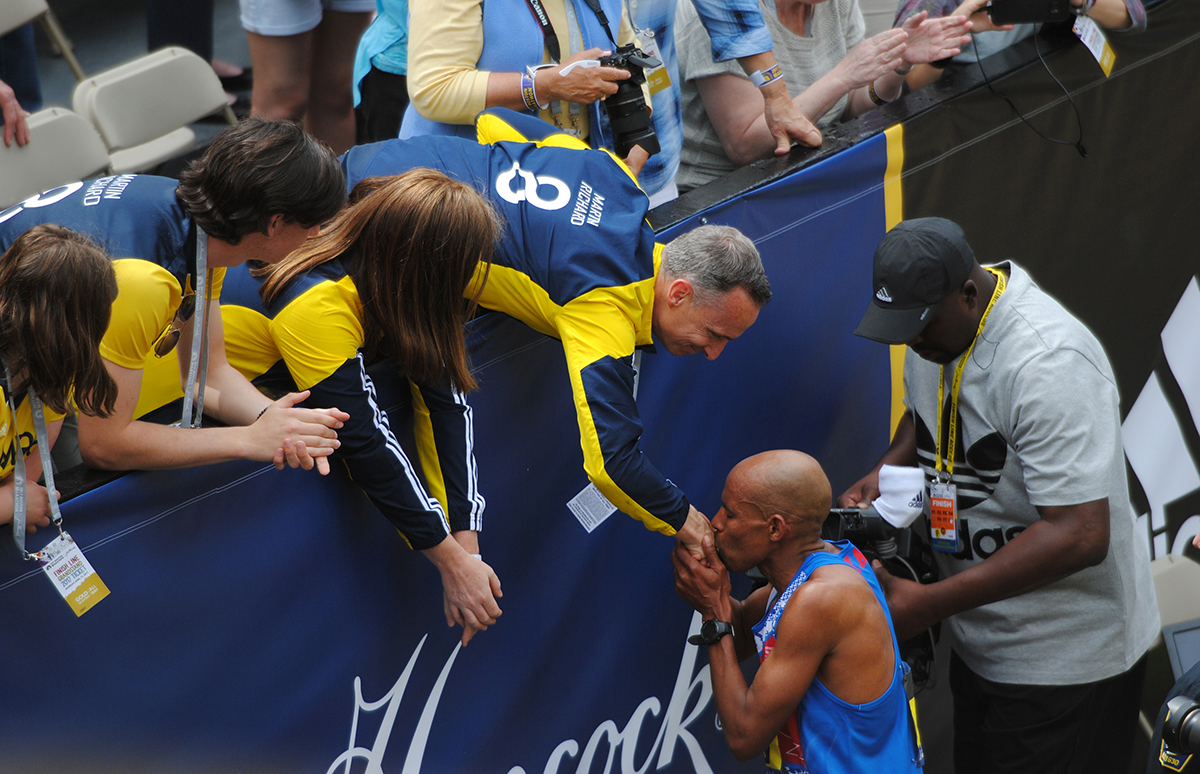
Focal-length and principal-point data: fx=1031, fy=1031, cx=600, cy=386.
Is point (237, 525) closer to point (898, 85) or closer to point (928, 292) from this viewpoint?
point (928, 292)

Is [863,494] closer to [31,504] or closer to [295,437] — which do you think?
[295,437]

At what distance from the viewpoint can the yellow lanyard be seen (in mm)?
2428

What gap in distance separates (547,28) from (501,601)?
144 centimetres

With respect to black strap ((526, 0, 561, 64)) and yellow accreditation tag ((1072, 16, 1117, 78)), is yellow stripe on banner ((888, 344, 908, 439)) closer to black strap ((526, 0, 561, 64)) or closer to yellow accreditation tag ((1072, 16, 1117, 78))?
yellow accreditation tag ((1072, 16, 1117, 78))

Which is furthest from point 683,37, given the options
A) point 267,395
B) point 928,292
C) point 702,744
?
point 702,744

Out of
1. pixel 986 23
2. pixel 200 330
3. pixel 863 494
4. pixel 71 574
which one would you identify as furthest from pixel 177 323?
pixel 986 23

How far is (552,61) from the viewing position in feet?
8.79

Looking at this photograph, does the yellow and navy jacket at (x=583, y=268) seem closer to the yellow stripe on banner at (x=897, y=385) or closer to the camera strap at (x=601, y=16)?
the camera strap at (x=601, y=16)

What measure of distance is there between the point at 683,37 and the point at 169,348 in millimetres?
2003

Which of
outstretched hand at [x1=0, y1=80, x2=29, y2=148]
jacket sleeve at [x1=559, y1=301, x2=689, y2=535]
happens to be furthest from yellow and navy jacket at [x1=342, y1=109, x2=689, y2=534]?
outstretched hand at [x1=0, y1=80, x2=29, y2=148]

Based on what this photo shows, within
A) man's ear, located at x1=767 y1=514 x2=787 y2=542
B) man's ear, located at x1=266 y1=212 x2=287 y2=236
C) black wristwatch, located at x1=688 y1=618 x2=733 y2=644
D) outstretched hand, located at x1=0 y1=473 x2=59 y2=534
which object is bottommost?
black wristwatch, located at x1=688 y1=618 x2=733 y2=644

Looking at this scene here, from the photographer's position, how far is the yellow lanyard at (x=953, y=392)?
2.43m

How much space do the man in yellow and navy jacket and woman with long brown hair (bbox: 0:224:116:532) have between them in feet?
2.35

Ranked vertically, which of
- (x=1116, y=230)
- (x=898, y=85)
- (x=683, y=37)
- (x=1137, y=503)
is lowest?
(x=1137, y=503)
